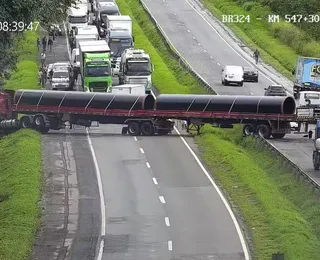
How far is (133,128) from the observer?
58.0m

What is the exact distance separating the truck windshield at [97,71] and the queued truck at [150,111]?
1181cm

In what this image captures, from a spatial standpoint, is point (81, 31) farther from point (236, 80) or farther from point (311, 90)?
point (311, 90)

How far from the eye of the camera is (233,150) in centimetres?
5228

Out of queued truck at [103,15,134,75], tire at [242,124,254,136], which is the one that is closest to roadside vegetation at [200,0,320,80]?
queued truck at [103,15,134,75]

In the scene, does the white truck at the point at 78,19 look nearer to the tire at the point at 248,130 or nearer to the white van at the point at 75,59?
the white van at the point at 75,59

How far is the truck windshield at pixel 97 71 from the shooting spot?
70875 millimetres

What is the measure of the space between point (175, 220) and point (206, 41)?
61572mm

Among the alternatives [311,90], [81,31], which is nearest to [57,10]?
[311,90]

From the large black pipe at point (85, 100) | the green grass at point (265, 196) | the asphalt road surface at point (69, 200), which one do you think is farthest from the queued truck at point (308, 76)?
the asphalt road surface at point (69, 200)

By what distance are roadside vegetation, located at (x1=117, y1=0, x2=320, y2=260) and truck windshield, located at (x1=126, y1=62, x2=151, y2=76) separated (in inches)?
528

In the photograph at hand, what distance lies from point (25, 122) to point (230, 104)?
11288 millimetres

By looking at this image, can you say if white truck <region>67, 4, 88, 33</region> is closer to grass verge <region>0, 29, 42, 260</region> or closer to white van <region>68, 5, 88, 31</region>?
white van <region>68, 5, 88, 31</region>

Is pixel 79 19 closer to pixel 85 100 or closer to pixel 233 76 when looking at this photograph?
pixel 233 76

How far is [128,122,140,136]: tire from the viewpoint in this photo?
190 feet
